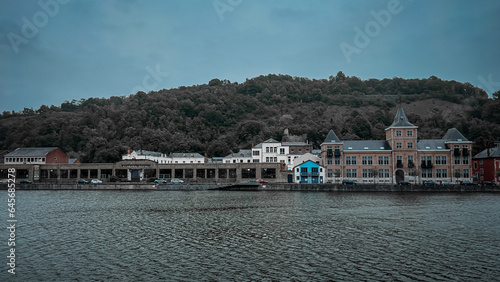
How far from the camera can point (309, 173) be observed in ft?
249

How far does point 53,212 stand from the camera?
3662cm

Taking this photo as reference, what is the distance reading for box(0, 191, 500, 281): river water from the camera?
54.5 ft

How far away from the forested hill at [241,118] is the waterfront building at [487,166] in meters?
12.5

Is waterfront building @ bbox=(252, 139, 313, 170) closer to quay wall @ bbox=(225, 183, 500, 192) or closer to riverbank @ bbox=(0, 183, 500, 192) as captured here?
riverbank @ bbox=(0, 183, 500, 192)

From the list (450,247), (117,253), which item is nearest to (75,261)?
(117,253)

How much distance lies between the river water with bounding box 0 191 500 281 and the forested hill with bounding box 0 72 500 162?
70835mm

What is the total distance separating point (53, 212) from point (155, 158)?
6134 centimetres

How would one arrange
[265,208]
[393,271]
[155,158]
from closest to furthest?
[393,271]
[265,208]
[155,158]

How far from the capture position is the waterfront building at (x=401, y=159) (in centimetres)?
7175

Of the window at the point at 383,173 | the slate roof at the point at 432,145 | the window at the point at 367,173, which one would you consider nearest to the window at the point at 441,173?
the slate roof at the point at 432,145

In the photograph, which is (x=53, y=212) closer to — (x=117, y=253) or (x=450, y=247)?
(x=117, y=253)

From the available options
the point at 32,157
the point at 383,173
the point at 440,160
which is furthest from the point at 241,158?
the point at 32,157

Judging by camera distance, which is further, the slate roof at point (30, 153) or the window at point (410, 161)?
the slate roof at point (30, 153)

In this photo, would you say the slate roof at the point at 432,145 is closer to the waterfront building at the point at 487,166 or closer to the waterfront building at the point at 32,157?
the waterfront building at the point at 487,166
